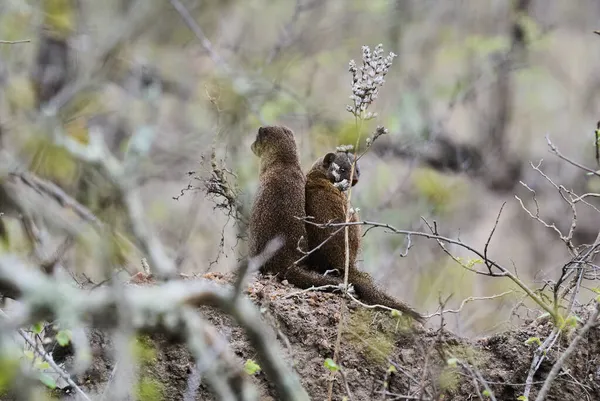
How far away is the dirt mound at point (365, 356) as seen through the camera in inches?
173

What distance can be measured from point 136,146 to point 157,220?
6.27m

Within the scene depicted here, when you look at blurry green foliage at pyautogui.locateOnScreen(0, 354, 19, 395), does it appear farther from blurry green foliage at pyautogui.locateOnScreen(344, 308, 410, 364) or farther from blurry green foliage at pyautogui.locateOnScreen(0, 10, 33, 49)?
blurry green foliage at pyautogui.locateOnScreen(0, 10, 33, 49)

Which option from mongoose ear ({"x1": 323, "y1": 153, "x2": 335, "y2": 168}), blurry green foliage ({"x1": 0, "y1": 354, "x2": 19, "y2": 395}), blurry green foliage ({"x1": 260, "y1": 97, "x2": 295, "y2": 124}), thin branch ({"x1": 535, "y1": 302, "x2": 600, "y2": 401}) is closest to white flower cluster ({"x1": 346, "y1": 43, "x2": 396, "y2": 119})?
thin branch ({"x1": 535, "y1": 302, "x2": 600, "y2": 401})

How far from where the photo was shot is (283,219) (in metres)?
5.96

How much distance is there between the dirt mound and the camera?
4.41m

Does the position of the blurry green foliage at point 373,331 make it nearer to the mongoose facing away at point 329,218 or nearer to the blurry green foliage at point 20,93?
the mongoose facing away at point 329,218

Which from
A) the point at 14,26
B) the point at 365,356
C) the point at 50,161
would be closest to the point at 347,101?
the point at 14,26

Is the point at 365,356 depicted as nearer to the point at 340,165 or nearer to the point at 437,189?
the point at 340,165

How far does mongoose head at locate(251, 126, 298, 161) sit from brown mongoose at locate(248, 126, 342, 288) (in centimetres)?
1

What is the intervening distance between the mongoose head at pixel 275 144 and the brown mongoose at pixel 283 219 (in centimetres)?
1

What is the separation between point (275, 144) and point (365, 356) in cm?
246

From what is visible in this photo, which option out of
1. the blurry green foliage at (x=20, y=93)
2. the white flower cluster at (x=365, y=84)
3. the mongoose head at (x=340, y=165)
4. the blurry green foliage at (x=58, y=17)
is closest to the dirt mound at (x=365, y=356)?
the white flower cluster at (x=365, y=84)

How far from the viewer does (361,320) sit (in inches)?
200

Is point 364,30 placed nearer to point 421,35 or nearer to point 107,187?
point 421,35
